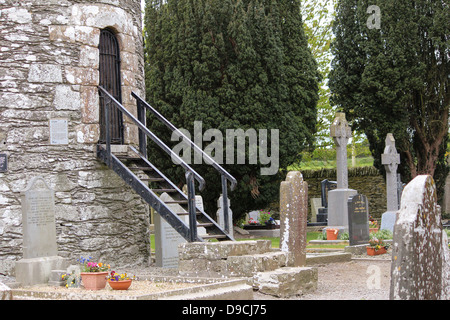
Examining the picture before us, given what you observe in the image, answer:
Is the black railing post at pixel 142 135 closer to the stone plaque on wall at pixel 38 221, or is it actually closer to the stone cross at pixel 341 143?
the stone plaque on wall at pixel 38 221

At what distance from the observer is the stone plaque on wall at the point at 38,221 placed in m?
8.05

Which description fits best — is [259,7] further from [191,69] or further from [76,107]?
[76,107]

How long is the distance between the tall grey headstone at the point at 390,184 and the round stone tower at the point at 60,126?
330 inches

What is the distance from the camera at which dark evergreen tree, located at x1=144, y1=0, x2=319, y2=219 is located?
18.3 metres

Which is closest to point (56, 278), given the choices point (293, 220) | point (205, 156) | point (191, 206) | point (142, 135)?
point (191, 206)

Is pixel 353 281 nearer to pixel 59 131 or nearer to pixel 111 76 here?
pixel 59 131

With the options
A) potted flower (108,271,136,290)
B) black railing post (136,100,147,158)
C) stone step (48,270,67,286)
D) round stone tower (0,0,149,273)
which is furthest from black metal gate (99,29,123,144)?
potted flower (108,271,136,290)

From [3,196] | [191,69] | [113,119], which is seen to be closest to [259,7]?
[191,69]

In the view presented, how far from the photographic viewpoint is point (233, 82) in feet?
60.5

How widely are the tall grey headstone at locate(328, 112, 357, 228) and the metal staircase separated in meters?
7.05

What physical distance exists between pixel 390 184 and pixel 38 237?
11.5m

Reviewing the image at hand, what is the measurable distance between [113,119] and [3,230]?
8.66 feet

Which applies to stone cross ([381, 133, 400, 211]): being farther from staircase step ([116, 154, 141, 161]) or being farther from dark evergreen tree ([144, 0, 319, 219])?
staircase step ([116, 154, 141, 161])

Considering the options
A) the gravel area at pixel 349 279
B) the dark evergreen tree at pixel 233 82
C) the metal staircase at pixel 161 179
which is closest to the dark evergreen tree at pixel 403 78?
the dark evergreen tree at pixel 233 82
